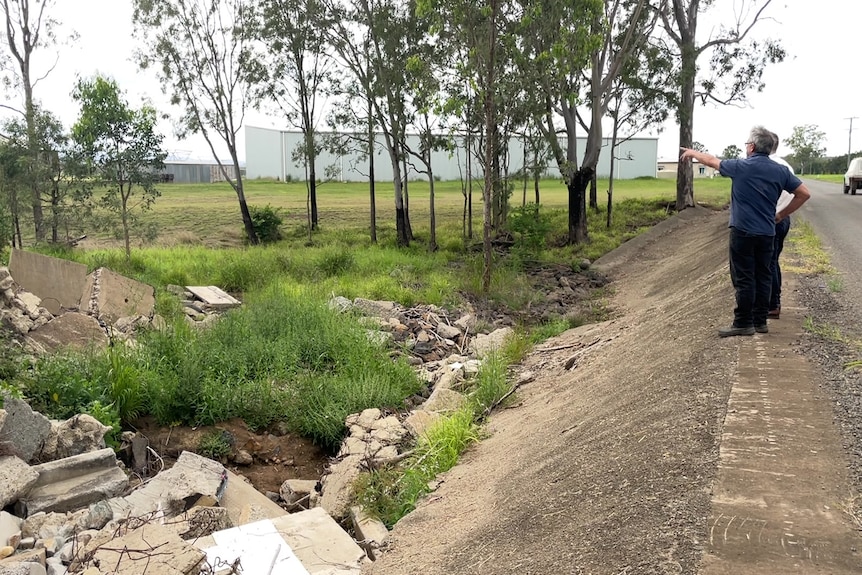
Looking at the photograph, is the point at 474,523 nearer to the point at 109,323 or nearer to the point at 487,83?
the point at 109,323

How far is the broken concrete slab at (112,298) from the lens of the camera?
422 inches

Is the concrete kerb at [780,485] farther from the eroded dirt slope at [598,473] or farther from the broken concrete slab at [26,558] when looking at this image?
the broken concrete slab at [26,558]

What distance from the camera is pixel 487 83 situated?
1451 centimetres

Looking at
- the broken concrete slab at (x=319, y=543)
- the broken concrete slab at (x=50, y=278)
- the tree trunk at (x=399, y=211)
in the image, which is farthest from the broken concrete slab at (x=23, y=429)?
the tree trunk at (x=399, y=211)

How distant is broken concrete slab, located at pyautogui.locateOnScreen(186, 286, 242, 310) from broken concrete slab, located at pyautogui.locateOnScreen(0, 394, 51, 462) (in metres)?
6.97

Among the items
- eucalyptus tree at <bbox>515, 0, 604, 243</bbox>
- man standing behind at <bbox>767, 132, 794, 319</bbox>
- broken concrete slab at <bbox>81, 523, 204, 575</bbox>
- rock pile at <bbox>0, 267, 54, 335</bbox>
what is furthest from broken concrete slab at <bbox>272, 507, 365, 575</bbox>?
eucalyptus tree at <bbox>515, 0, 604, 243</bbox>

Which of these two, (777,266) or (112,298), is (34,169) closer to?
(112,298)

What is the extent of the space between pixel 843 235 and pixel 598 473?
1266cm

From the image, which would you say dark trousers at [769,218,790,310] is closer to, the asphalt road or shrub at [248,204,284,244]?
the asphalt road

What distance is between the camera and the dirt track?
3.17 metres

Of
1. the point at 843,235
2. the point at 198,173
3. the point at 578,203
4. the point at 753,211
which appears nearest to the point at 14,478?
the point at 753,211

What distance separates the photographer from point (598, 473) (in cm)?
415

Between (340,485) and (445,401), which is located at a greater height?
(445,401)

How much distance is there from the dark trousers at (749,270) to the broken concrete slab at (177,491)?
15.2ft
